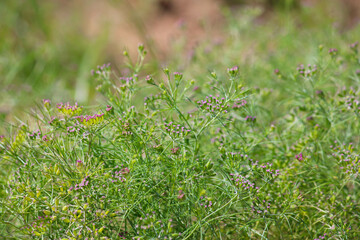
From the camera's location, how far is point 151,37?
5.23 m

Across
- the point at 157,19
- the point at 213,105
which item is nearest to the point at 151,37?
the point at 157,19

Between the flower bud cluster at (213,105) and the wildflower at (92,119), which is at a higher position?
the wildflower at (92,119)

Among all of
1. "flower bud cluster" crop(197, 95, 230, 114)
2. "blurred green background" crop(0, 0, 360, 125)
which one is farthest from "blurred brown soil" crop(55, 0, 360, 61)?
"flower bud cluster" crop(197, 95, 230, 114)

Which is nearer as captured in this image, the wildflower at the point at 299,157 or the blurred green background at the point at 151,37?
the wildflower at the point at 299,157

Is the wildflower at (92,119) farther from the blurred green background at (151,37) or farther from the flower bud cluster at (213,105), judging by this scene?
the blurred green background at (151,37)

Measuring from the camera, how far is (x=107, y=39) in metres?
5.29

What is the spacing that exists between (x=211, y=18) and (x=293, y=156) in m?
3.81

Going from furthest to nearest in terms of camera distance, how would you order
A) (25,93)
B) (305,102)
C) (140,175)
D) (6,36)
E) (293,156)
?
(6,36) < (25,93) < (305,102) < (293,156) < (140,175)

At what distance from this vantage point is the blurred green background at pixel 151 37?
3818mm

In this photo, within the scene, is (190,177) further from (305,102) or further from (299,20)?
(299,20)

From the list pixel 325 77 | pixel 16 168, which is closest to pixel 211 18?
pixel 325 77

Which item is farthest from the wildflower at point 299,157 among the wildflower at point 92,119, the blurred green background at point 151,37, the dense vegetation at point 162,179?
the blurred green background at point 151,37

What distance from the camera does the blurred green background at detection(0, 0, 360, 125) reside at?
382 cm

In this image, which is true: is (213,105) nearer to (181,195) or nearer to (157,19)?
(181,195)
